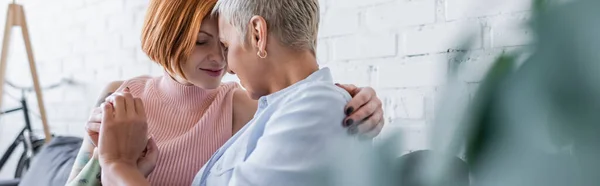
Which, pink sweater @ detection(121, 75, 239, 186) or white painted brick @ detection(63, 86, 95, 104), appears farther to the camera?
white painted brick @ detection(63, 86, 95, 104)

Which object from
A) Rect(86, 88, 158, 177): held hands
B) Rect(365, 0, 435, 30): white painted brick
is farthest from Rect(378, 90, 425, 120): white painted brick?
Rect(86, 88, 158, 177): held hands

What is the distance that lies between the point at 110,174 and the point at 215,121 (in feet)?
1.23

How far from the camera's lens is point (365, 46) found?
5.04 feet

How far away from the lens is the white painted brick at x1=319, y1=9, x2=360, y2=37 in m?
1.57

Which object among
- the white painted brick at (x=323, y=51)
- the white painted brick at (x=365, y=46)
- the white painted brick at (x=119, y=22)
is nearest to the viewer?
the white painted brick at (x=365, y=46)

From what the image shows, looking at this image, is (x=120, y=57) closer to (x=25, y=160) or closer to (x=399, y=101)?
(x=25, y=160)

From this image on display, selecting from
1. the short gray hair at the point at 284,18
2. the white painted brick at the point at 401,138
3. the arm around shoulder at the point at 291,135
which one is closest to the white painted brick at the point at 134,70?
the short gray hair at the point at 284,18

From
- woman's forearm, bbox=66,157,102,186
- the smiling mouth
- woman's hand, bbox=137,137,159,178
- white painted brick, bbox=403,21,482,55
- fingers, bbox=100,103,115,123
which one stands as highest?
white painted brick, bbox=403,21,482,55

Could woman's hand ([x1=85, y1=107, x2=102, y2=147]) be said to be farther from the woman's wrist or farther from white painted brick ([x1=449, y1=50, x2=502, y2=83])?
white painted brick ([x1=449, y1=50, x2=502, y2=83])

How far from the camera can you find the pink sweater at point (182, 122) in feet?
3.96

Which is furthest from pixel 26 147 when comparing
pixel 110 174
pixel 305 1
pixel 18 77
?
pixel 305 1

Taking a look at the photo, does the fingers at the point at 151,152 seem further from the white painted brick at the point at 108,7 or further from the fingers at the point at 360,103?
the white painted brick at the point at 108,7

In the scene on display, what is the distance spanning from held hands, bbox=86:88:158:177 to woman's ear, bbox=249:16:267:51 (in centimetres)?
26

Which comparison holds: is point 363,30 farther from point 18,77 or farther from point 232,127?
point 18,77
